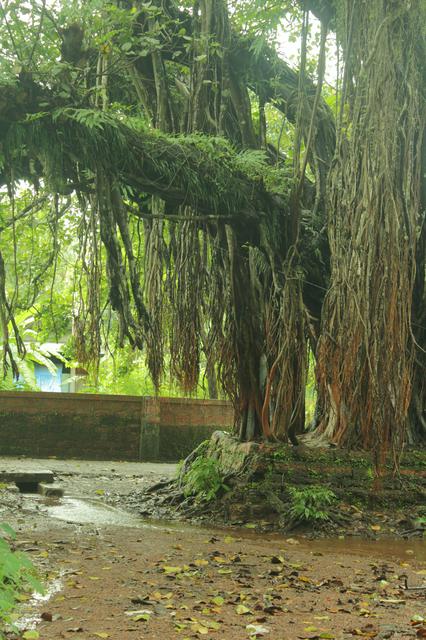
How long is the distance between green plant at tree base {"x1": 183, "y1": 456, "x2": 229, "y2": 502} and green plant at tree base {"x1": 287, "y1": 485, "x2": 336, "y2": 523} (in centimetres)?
79

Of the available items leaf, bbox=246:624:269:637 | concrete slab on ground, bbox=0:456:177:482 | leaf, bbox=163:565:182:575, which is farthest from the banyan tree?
concrete slab on ground, bbox=0:456:177:482

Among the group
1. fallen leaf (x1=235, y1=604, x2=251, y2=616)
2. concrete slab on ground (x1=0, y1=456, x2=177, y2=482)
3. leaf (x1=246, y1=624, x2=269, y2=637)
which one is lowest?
concrete slab on ground (x1=0, y1=456, x2=177, y2=482)

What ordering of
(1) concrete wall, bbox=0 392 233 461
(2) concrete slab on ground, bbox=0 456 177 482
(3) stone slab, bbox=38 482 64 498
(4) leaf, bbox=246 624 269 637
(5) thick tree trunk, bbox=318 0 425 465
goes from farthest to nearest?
(1) concrete wall, bbox=0 392 233 461 < (2) concrete slab on ground, bbox=0 456 177 482 < (3) stone slab, bbox=38 482 64 498 < (5) thick tree trunk, bbox=318 0 425 465 < (4) leaf, bbox=246 624 269 637

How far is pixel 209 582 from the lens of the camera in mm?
5562

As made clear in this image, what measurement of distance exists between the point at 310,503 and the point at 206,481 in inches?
47.9

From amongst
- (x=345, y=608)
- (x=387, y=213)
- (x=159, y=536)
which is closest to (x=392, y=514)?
(x=159, y=536)

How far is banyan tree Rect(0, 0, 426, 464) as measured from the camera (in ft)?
24.3

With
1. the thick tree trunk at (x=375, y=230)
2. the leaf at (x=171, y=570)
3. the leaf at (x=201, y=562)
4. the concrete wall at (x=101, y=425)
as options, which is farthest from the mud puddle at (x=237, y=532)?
the concrete wall at (x=101, y=425)

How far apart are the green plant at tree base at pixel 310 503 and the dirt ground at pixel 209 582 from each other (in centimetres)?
46

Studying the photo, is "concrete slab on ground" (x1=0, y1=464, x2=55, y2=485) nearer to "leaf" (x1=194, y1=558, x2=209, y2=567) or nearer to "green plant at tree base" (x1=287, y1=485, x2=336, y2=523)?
"green plant at tree base" (x1=287, y1=485, x2=336, y2=523)

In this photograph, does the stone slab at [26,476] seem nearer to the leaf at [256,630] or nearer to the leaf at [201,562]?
the leaf at [201,562]

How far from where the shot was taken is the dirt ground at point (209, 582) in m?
4.43

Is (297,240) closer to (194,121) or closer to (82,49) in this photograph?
(194,121)

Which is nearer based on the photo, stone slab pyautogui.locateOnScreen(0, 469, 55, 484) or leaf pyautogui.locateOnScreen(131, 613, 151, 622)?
leaf pyautogui.locateOnScreen(131, 613, 151, 622)
